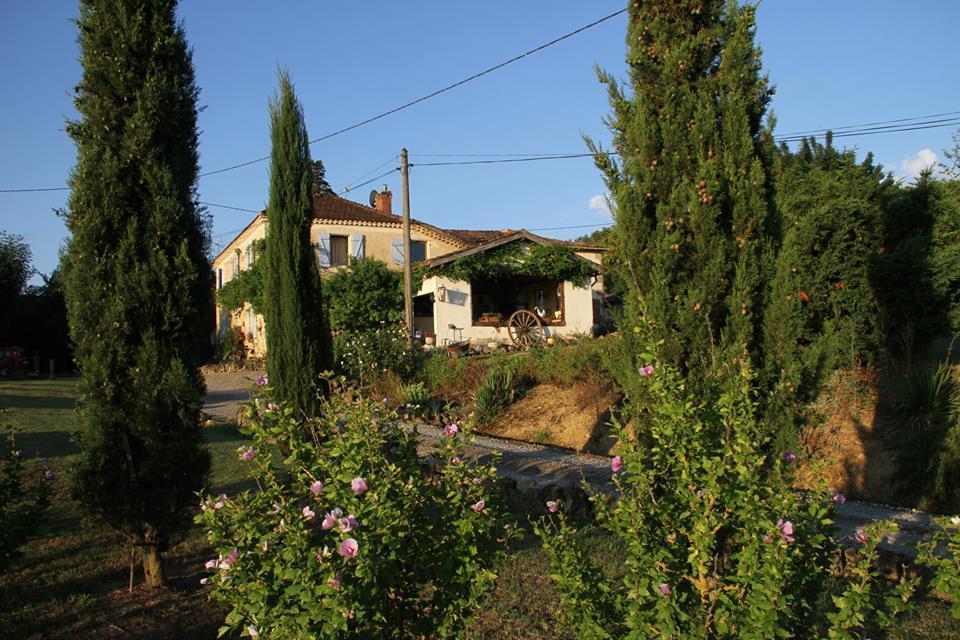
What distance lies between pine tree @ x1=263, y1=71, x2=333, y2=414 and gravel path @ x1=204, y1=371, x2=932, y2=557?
4.10ft

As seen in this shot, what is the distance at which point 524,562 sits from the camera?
15.6ft

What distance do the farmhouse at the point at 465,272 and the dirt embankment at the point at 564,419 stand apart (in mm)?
7781

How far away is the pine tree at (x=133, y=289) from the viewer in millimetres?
4211

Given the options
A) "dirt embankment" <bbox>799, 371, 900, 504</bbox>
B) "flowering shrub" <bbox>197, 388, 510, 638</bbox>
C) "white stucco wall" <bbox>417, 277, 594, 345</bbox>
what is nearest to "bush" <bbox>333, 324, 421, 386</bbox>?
"white stucco wall" <bbox>417, 277, 594, 345</bbox>

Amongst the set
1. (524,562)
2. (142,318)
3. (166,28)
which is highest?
(166,28)

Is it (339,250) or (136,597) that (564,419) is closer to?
(136,597)

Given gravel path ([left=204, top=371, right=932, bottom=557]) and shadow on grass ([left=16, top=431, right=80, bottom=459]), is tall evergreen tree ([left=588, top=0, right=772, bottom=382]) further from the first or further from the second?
shadow on grass ([left=16, top=431, right=80, bottom=459])

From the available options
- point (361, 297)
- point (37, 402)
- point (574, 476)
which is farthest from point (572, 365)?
point (361, 297)

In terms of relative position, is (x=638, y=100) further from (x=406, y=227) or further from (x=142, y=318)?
(x=406, y=227)

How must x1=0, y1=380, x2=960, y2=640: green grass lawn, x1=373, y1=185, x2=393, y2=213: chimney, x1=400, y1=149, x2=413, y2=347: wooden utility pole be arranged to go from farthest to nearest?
x1=373, y1=185, x2=393, y2=213: chimney
x1=400, y1=149, x2=413, y2=347: wooden utility pole
x1=0, y1=380, x2=960, y2=640: green grass lawn

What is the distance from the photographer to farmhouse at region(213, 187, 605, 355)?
22.4 meters

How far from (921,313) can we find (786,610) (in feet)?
31.3

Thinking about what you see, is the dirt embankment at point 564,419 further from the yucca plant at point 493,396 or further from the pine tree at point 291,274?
the pine tree at point 291,274

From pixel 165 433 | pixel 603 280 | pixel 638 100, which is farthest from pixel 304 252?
pixel 603 280
